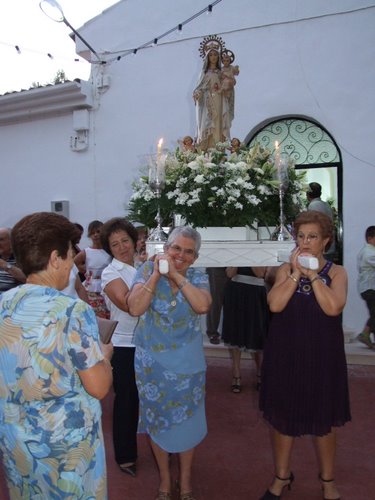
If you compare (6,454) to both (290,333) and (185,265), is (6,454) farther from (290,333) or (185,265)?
(290,333)

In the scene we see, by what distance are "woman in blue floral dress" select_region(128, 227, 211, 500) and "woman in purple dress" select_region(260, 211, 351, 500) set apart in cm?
44

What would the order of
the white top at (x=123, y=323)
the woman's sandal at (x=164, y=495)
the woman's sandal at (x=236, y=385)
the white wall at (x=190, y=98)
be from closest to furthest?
1. the woman's sandal at (x=164, y=495)
2. the white top at (x=123, y=323)
3. the woman's sandal at (x=236, y=385)
4. the white wall at (x=190, y=98)

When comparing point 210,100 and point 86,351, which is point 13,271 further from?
point 86,351

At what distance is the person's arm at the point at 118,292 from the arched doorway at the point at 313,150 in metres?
4.39

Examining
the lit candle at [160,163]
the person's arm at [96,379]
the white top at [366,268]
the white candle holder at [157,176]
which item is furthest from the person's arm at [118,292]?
the white top at [366,268]

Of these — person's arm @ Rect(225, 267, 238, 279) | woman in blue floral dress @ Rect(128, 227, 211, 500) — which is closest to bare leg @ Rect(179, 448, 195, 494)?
woman in blue floral dress @ Rect(128, 227, 211, 500)

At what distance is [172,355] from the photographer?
112 inches

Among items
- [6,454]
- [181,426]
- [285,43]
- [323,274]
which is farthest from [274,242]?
[285,43]

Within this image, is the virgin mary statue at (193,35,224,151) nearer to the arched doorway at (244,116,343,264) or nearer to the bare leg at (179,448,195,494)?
the bare leg at (179,448,195,494)

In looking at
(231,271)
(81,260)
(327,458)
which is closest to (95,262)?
(81,260)

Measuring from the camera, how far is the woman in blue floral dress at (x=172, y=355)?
283cm

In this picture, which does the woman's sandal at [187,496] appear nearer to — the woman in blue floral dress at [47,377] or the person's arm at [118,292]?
the person's arm at [118,292]

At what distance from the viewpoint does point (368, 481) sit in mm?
3299

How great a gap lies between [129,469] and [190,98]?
5730 millimetres
